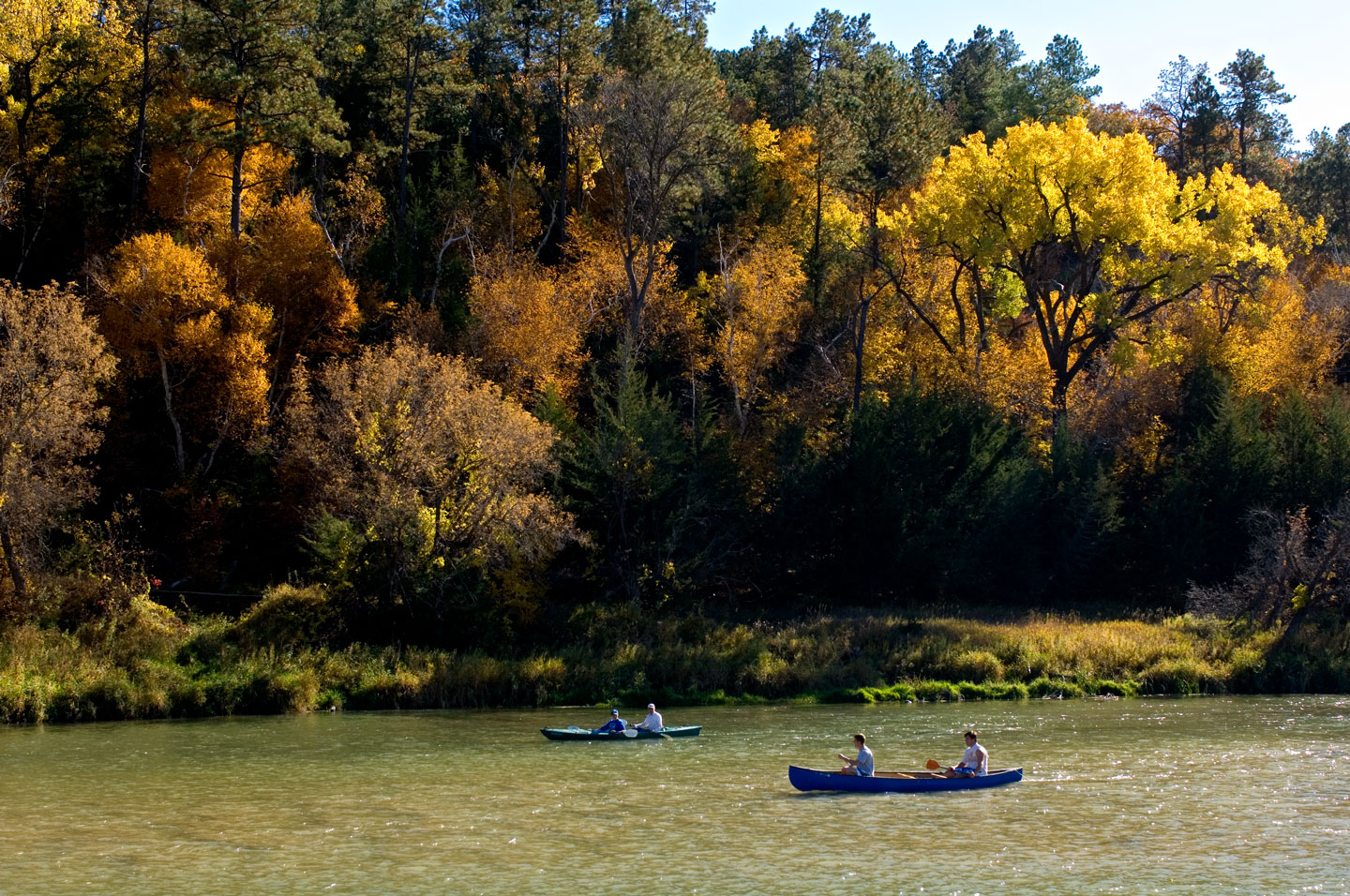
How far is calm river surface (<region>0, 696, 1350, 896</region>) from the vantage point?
62.0 ft

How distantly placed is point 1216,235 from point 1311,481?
37.7 ft

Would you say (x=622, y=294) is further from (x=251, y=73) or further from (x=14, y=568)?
(x=14, y=568)

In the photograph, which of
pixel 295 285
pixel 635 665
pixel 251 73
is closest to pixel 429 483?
pixel 635 665

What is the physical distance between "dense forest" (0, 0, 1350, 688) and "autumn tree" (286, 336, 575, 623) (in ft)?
0.47

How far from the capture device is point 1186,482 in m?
53.0

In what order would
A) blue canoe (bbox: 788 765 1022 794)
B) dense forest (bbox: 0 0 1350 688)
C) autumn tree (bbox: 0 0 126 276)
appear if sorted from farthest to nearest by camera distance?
autumn tree (bbox: 0 0 126 276), dense forest (bbox: 0 0 1350 688), blue canoe (bbox: 788 765 1022 794)

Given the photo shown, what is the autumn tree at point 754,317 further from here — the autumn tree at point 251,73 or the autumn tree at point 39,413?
the autumn tree at point 39,413

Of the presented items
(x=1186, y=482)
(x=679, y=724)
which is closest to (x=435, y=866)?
(x=679, y=724)

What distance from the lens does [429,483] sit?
138ft

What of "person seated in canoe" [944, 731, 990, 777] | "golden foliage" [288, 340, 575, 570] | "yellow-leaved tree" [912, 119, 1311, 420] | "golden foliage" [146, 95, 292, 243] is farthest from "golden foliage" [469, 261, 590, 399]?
"person seated in canoe" [944, 731, 990, 777]

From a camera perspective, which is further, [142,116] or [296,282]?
[296,282]

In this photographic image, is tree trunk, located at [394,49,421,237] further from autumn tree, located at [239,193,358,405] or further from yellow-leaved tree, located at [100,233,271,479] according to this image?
yellow-leaved tree, located at [100,233,271,479]

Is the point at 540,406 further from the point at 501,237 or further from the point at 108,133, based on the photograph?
the point at 108,133

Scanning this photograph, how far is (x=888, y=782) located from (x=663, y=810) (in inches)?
189
